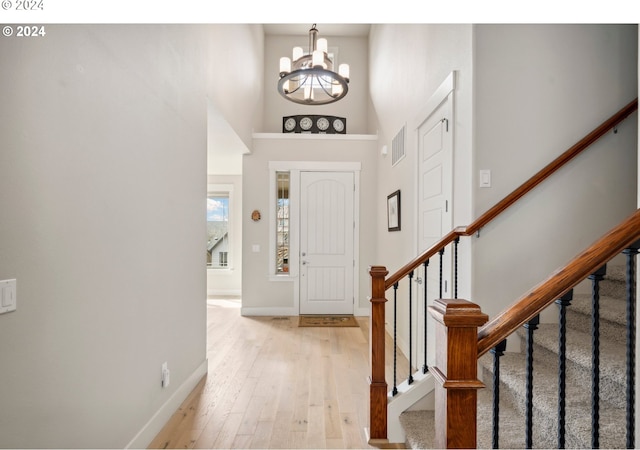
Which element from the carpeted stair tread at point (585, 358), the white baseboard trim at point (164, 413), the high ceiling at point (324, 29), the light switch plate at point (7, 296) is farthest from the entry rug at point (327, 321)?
the high ceiling at point (324, 29)

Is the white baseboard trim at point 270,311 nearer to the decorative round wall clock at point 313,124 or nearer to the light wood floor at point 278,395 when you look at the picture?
the light wood floor at point 278,395

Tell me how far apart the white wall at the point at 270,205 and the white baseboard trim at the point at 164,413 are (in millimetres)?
2494

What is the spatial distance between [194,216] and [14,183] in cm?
166

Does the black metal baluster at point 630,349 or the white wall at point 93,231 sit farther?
the white wall at point 93,231

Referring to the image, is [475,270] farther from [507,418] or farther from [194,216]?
[194,216]

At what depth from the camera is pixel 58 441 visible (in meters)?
1.40

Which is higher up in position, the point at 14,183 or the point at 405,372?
the point at 14,183

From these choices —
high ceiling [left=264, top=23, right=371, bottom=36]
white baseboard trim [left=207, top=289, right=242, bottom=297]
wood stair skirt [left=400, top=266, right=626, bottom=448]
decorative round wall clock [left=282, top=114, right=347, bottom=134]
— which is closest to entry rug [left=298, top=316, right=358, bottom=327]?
white baseboard trim [left=207, top=289, right=242, bottom=297]

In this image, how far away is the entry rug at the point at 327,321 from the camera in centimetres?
494

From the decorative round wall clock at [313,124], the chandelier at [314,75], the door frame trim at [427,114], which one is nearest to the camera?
the door frame trim at [427,114]

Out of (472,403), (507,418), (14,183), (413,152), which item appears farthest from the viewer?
(413,152)

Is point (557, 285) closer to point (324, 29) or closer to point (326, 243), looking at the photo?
point (326, 243)

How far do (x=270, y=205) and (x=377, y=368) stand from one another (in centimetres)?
373

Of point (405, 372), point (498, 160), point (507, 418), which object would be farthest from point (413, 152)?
point (507, 418)
